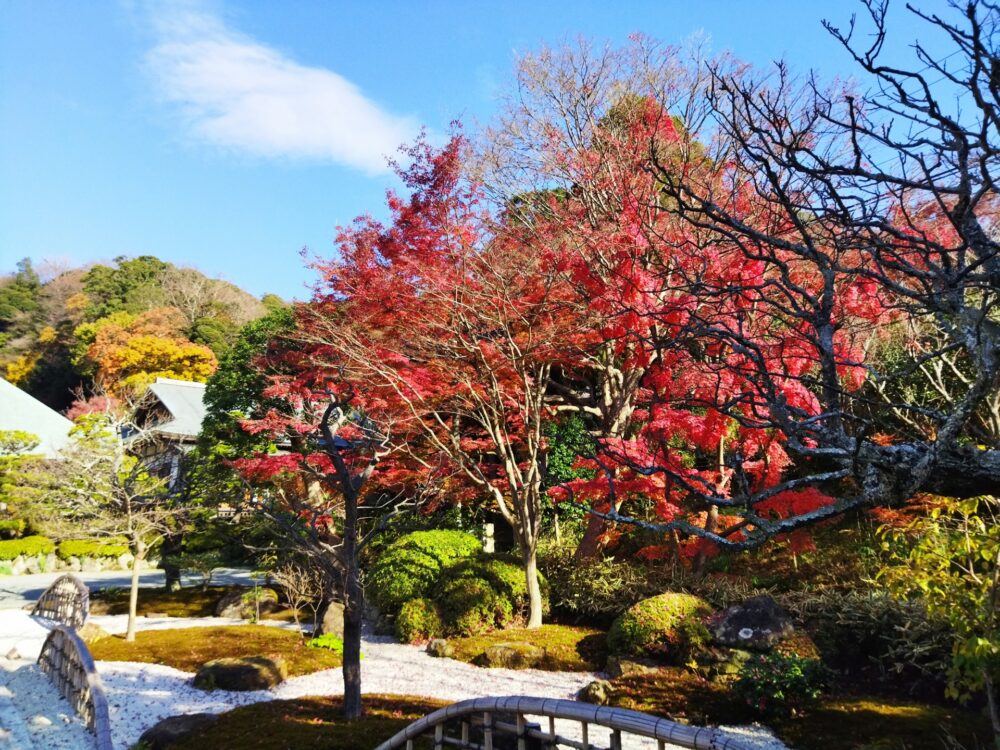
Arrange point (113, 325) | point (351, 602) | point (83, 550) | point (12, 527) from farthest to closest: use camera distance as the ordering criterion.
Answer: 1. point (113, 325)
2. point (83, 550)
3. point (12, 527)
4. point (351, 602)

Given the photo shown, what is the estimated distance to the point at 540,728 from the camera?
3.66m

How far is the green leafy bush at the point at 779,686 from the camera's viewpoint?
6234 millimetres

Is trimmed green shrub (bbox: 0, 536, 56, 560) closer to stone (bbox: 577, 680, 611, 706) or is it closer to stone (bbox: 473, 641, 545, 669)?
stone (bbox: 473, 641, 545, 669)

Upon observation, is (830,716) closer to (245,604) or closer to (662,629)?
(662,629)

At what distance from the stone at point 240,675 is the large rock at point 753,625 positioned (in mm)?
5225

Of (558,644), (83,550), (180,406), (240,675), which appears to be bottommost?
(240,675)

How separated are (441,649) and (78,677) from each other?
4.27 meters

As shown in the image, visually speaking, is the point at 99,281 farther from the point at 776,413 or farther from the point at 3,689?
the point at 776,413

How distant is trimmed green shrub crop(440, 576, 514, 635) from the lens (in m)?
9.59

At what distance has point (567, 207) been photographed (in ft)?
37.6

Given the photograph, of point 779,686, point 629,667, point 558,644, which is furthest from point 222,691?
point 779,686

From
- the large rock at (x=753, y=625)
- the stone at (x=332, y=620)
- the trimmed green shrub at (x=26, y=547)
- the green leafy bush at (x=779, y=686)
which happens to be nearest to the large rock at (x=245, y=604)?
the stone at (x=332, y=620)

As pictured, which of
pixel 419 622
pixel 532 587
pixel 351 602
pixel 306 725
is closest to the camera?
pixel 351 602

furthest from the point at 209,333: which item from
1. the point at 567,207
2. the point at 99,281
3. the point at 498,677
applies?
the point at 498,677
